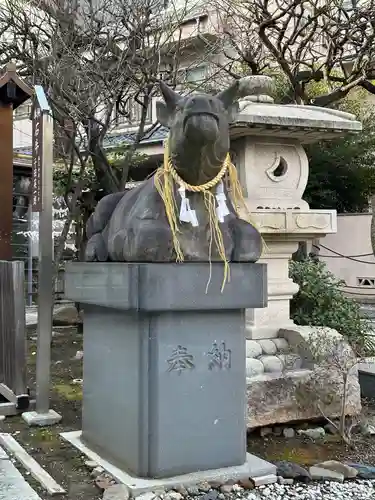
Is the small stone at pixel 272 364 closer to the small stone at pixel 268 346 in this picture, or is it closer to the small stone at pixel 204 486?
the small stone at pixel 268 346

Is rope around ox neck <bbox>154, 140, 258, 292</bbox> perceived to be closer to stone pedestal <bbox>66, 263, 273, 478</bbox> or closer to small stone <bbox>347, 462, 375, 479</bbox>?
stone pedestal <bbox>66, 263, 273, 478</bbox>

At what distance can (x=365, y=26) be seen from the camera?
35.0 ft

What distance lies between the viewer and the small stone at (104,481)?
3.44 metres

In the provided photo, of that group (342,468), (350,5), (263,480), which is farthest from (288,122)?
(350,5)

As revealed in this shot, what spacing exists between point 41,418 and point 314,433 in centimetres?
227

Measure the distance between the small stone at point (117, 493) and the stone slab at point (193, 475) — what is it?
0.03 meters

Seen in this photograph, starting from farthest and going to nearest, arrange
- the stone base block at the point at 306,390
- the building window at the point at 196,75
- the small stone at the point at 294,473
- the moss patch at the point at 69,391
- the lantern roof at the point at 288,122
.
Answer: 1. the building window at the point at 196,75
2. the moss patch at the point at 69,391
3. the lantern roof at the point at 288,122
4. the stone base block at the point at 306,390
5. the small stone at the point at 294,473

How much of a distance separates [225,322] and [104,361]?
88 centimetres

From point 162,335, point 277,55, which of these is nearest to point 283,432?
point 162,335

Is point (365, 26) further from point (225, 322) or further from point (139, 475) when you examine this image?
point (139, 475)

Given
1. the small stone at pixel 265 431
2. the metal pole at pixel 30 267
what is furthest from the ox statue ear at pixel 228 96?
the metal pole at pixel 30 267

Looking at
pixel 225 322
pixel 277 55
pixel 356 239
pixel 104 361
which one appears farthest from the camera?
pixel 356 239

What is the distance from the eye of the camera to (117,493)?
3270mm

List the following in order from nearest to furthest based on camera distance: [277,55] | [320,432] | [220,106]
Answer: [220,106]
[320,432]
[277,55]
